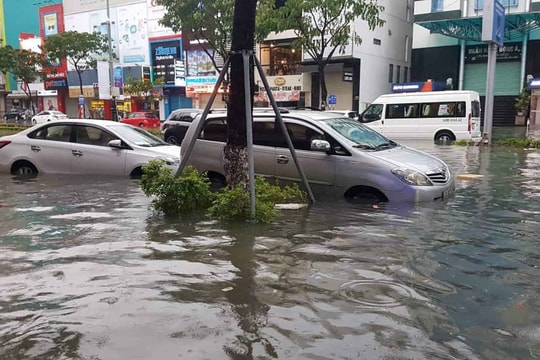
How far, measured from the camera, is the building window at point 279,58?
37.2m

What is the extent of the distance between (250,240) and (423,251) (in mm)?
1841

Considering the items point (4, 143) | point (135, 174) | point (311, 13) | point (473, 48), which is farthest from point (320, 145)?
point (473, 48)

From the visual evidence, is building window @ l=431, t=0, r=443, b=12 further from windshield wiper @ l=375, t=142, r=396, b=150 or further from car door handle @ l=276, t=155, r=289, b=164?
car door handle @ l=276, t=155, r=289, b=164

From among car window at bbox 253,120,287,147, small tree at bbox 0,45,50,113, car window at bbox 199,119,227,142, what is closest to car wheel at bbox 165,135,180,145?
car window at bbox 199,119,227,142

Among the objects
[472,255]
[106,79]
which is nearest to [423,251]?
[472,255]

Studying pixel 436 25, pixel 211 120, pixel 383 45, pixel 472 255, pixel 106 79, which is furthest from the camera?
pixel 383 45

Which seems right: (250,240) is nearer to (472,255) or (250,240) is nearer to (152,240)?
(152,240)

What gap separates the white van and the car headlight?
13524 mm

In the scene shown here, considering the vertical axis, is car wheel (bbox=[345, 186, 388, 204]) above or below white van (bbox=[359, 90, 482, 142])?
below

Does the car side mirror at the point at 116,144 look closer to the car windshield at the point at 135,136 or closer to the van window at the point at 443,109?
the car windshield at the point at 135,136

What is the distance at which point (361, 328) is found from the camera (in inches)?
136

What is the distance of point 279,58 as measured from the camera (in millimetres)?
38219

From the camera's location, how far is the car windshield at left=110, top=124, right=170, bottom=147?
33.8ft

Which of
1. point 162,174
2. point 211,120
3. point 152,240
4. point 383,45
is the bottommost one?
point 152,240
